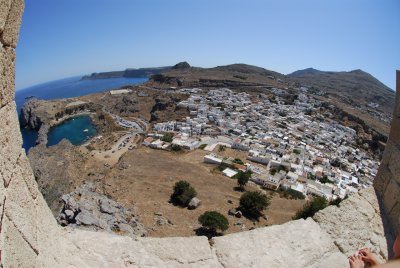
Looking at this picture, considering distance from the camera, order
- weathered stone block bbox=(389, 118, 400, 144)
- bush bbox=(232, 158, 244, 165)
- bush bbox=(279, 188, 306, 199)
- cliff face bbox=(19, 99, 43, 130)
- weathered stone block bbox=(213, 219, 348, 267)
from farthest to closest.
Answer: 1. cliff face bbox=(19, 99, 43, 130)
2. bush bbox=(232, 158, 244, 165)
3. bush bbox=(279, 188, 306, 199)
4. weathered stone block bbox=(389, 118, 400, 144)
5. weathered stone block bbox=(213, 219, 348, 267)

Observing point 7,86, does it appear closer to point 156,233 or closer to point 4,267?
point 4,267

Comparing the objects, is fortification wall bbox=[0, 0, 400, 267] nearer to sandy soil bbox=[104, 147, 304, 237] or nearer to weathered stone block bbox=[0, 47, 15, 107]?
weathered stone block bbox=[0, 47, 15, 107]

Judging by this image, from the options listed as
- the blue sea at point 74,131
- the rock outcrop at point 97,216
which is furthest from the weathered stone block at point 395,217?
the blue sea at point 74,131

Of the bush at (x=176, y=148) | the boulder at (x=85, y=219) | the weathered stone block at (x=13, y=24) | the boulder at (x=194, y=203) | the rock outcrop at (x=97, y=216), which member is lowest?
the bush at (x=176, y=148)

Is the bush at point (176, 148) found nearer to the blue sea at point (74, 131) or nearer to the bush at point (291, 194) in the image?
the bush at point (291, 194)

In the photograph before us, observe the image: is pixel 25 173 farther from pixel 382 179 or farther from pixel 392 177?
pixel 382 179

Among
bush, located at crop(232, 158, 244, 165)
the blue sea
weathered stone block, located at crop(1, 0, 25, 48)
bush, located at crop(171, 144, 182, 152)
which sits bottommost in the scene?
the blue sea

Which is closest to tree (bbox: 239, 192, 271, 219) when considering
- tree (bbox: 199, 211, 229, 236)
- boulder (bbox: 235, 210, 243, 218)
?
boulder (bbox: 235, 210, 243, 218)
